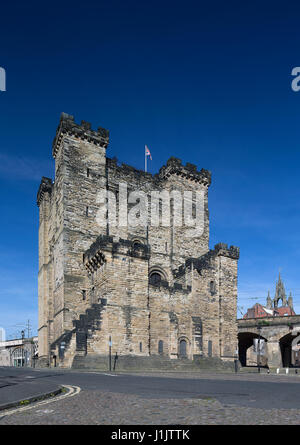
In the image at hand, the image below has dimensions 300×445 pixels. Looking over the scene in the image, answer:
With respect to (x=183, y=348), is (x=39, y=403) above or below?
above

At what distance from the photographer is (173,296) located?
3359 cm

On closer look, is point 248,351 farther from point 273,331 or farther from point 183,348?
point 183,348

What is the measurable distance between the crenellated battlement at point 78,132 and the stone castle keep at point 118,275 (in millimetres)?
86

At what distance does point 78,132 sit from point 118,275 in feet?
43.7

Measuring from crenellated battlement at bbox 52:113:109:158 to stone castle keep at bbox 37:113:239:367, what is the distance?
86 mm

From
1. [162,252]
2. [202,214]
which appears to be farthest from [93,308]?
[202,214]

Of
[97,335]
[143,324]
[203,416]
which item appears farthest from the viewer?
[143,324]

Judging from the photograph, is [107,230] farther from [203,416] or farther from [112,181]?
[203,416]

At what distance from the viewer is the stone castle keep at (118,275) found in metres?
28.8

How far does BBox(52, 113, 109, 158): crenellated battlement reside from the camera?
3488 centimetres

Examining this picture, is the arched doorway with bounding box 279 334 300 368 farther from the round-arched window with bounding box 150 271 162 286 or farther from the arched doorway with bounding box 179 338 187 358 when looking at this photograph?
the round-arched window with bounding box 150 271 162 286

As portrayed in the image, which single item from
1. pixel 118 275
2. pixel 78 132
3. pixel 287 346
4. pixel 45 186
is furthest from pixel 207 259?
pixel 287 346

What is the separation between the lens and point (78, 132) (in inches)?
1390
